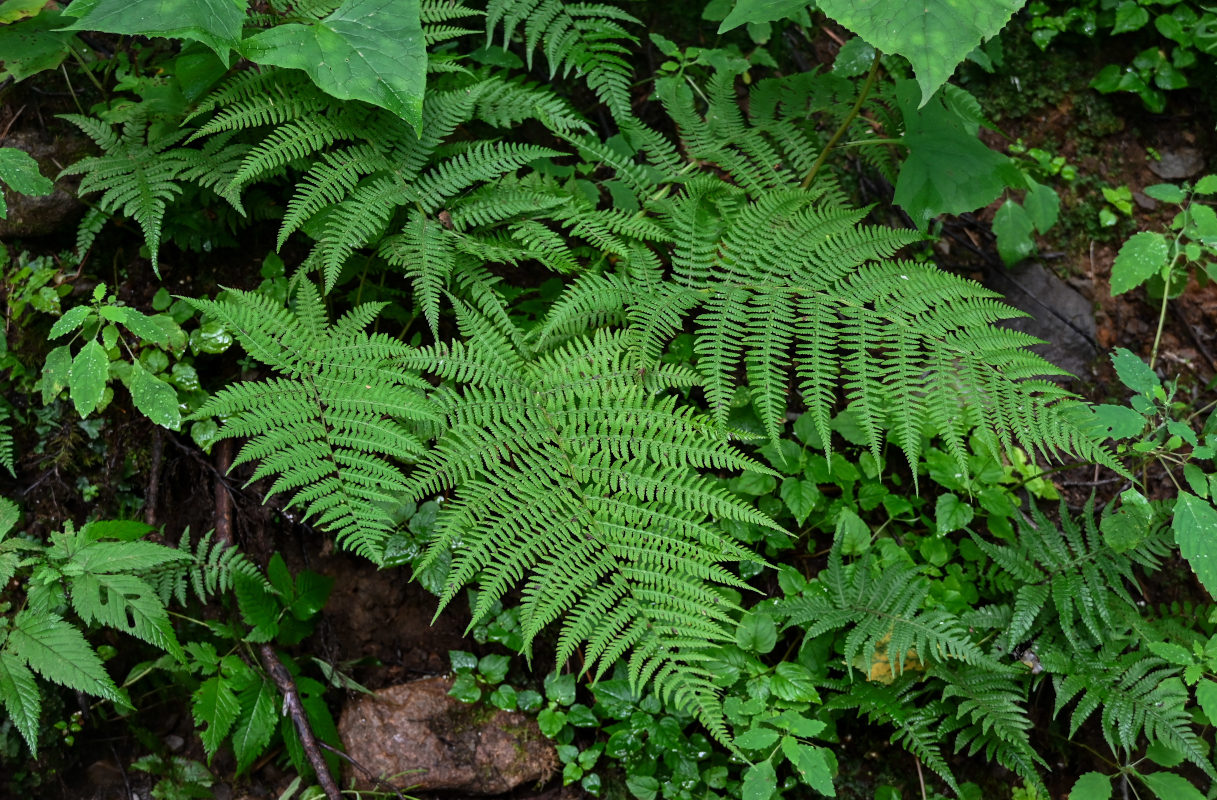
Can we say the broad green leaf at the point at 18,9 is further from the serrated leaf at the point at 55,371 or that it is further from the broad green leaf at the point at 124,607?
the broad green leaf at the point at 124,607

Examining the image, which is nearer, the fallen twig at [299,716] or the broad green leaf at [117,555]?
the broad green leaf at [117,555]

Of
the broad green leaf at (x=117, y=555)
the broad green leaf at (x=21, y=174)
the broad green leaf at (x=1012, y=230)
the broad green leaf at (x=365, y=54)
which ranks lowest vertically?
the broad green leaf at (x=117, y=555)

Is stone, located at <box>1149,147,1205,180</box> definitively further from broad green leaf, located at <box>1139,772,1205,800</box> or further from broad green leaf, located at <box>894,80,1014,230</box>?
broad green leaf, located at <box>1139,772,1205,800</box>

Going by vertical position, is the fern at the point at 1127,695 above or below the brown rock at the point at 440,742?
above

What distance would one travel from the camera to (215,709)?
2629 mm

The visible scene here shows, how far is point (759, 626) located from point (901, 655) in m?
0.50

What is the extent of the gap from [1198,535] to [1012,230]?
1.69 meters

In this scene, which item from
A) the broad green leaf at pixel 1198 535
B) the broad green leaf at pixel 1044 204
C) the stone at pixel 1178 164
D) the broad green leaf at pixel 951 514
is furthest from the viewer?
the stone at pixel 1178 164

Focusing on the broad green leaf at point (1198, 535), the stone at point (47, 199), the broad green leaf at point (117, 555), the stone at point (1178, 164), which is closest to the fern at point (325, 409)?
the broad green leaf at point (117, 555)

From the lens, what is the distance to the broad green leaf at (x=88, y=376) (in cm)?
254

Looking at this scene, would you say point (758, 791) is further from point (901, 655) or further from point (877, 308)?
point (877, 308)

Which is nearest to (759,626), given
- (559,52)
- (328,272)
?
(328,272)

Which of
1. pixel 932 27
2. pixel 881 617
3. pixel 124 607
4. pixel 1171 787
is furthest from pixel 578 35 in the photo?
pixel 1171 787

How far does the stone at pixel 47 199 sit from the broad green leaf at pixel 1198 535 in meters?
4.29
